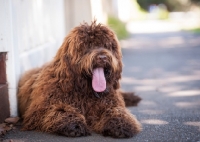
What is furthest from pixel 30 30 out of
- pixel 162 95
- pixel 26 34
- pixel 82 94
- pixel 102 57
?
pixel 102 57

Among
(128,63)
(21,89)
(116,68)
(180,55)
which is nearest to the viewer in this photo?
(116,68)

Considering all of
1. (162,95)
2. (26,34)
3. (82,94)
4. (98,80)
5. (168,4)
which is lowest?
(162,95)

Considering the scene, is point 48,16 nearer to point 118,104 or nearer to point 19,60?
point 19,60

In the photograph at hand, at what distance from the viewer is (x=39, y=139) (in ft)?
17.0

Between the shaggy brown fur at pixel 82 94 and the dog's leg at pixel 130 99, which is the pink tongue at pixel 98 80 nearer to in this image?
the shaggy brown fur at pixel 82 94

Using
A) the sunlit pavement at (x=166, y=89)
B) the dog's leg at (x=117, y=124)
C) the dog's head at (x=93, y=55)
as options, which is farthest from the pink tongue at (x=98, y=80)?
the sunlit pavement at (x=166, y=89)

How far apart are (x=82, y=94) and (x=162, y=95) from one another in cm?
338

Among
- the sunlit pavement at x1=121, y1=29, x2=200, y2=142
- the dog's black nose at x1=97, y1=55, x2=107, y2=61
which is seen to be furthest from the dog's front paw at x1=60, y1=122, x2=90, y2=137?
the dog's black nose at x1=97, y1=55, x2=107, y2=61

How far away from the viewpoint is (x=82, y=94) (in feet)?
18.4

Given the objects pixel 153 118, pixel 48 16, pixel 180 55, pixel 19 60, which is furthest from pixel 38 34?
pixel 180 55

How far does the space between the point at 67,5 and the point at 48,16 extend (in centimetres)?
338

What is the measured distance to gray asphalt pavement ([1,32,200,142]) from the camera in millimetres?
5301

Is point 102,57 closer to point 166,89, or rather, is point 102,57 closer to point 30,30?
point 30,30

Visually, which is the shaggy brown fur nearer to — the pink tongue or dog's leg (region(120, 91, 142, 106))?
the pink tongue
